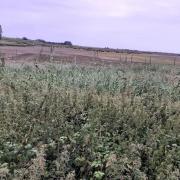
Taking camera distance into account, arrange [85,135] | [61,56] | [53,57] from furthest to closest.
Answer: [61,56] → [53,57] → [85,135]

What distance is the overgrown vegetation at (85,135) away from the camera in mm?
7250

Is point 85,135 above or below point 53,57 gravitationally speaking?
above

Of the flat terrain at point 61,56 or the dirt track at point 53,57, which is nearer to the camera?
the dirt track at point 53,57

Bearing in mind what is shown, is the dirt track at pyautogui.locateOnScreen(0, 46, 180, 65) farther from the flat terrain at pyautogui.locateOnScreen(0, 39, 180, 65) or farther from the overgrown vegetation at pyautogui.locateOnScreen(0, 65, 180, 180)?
the overgrown vegetation at pyautogui.locateOnScreen(0, 65, 180, 180)

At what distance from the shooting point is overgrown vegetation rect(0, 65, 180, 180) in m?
7.25

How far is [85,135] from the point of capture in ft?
26.3

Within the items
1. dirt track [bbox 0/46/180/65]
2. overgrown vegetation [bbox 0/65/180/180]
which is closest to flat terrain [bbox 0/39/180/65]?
dirt track [bbox 0/46/180/65]

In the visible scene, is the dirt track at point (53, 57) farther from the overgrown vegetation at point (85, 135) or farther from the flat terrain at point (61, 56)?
the overgrown vegetation at point (85, 135)

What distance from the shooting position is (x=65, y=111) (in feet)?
30.4

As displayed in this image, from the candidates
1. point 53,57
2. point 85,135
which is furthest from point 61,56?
point 85,135

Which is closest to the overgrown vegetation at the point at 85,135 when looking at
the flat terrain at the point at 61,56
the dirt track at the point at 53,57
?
the flat terrain at the point at 61,56

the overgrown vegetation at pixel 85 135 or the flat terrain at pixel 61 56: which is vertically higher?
the overgrown vegetation at pixel 85 135

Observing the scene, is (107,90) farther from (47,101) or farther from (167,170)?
(167,170)

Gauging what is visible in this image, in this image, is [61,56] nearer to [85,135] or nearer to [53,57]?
[53,57]
